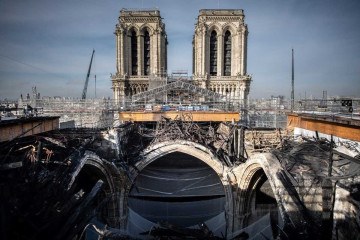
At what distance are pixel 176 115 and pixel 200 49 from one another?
21583 millimetres

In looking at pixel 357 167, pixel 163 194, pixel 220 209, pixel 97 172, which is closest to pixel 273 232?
pixel 220 209

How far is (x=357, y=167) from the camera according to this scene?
22.7 feet

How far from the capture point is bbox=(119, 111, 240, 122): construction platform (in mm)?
17406

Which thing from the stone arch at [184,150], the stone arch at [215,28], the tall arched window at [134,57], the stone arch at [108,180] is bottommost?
the stone arch at [108,180]

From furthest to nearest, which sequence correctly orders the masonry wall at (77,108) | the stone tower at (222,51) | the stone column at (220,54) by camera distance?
the stone column at (220,54)
the stone tower at (222,51)
the masonry wall at (77,108)

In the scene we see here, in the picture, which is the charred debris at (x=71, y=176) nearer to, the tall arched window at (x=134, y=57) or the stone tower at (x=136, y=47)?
the stone tower at (x=136, y=47)

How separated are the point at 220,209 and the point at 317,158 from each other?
7.93 m

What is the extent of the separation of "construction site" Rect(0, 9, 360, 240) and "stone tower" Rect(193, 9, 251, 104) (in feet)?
31.8

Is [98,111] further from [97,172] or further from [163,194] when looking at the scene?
[97,172]

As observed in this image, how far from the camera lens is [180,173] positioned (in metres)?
17.6

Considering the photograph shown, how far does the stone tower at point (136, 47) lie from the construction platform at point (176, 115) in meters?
18.6

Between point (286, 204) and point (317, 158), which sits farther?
point (317, 158)

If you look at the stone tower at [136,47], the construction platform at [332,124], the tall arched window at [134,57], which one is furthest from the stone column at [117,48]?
the construction platform at [332,124]

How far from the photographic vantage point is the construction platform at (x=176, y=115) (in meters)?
17.4
